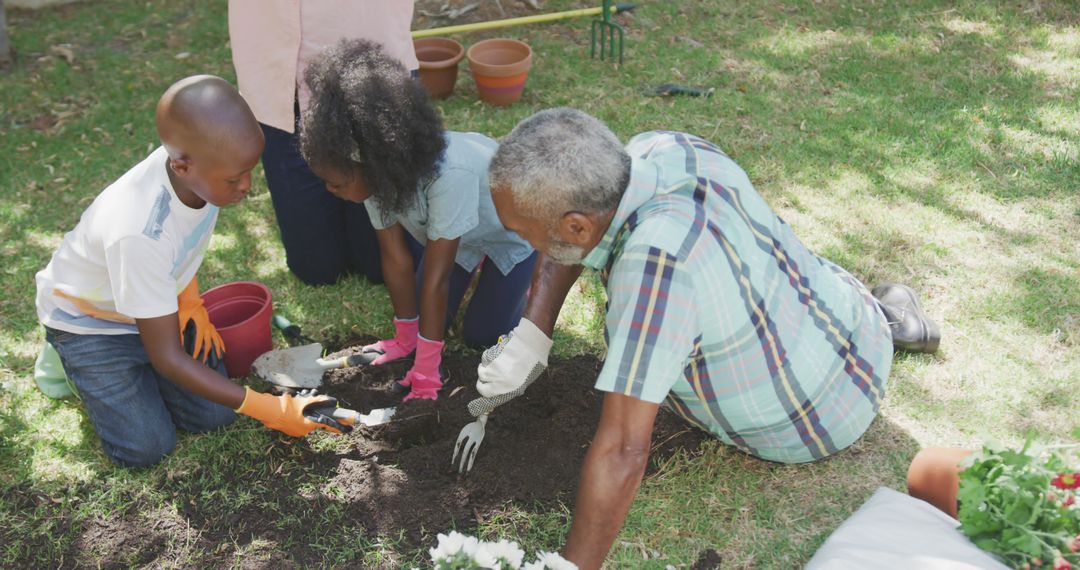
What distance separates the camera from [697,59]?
18.6ft

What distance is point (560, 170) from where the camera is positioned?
192 centimetres

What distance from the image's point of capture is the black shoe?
122 inches

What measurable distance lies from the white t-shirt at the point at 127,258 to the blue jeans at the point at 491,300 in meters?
0.98

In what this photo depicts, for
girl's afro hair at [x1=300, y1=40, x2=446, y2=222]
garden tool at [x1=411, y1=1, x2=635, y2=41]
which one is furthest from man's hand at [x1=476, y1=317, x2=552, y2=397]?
garden tool at [x1=411, y1=1, x2=635, y2=41]

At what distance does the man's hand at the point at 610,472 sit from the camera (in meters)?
1.94

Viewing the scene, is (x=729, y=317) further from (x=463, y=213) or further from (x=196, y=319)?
(x=196, y=319)

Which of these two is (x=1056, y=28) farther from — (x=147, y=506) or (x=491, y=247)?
(x=147, y=506)

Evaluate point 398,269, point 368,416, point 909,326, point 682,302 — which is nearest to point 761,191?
point 909,326

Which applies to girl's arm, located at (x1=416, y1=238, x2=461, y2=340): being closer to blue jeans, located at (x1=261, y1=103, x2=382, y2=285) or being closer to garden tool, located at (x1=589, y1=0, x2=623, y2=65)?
blue jeans, located at (x1=261, y1=103, x2=382, y2=285)

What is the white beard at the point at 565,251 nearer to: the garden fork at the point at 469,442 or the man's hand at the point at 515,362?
the man's hand at the point at 515,362

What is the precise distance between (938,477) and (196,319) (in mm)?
2592

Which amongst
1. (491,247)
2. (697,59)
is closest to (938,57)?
(697,59)

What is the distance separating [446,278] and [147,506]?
1.31 metres

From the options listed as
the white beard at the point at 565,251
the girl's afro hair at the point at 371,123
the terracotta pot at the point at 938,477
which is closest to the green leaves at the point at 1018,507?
the terracotta pot at the point at 938,477
